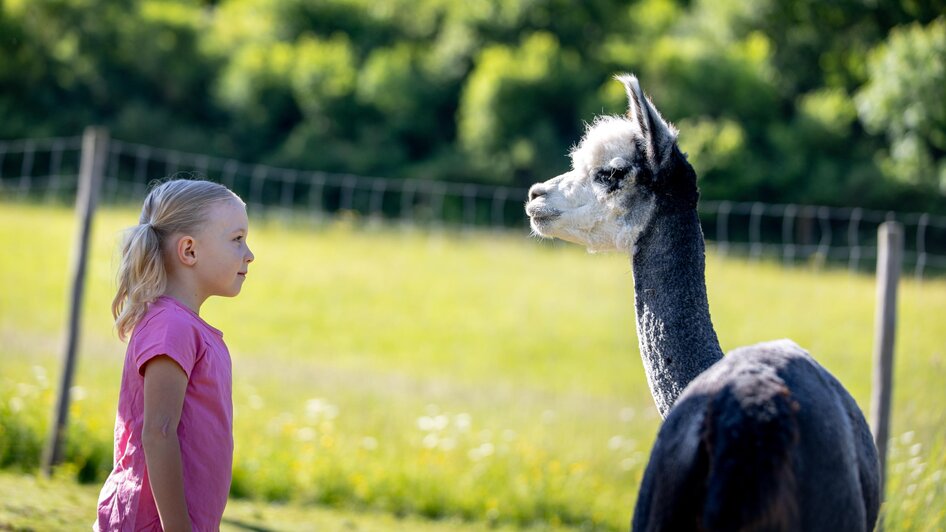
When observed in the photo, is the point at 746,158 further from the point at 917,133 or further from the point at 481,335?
the point at 481,335

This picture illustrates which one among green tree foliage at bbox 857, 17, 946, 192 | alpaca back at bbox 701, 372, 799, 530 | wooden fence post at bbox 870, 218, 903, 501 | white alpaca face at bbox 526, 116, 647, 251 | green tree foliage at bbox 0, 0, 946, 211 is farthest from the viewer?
green tree foliage at bbox 0, 0, 946, 211

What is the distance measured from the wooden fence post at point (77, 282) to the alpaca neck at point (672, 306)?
428 cm

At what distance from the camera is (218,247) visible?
117 inches

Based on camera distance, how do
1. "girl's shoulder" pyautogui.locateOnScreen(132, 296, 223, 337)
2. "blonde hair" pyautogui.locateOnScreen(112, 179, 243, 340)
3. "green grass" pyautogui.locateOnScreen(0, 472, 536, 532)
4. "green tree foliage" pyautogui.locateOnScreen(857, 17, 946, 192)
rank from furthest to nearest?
"green tree foliage" pyautogui.locateOnScreen(857, 17, 946, 192)
"green grass" pyautogui.locateOnScreen(0, 472, 536, 532)
"blonde hair" pyautogui.locateOnScreen(112, 179, 243, 340)
"girl's shoulder" pyautogui.locateOnScreen(132, 296, 223, 337)

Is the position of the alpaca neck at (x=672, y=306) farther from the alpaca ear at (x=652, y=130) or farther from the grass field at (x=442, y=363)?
the grass field at (x=442, y=363)

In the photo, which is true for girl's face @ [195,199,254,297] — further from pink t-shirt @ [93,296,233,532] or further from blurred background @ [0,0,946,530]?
blurred background @ [0,0,946,530]

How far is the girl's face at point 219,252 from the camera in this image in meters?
2.96

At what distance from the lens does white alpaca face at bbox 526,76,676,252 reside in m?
3.38

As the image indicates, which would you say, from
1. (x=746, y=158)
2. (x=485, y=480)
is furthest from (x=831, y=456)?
(x=746, y=158)

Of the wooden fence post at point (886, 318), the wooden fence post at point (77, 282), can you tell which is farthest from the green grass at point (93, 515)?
the wooden fence post at point (886, 318)

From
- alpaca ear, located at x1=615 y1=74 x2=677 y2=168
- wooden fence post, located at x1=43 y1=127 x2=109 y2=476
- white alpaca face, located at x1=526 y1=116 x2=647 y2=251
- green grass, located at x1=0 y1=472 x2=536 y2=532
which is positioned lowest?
green grass, located at x1=0 y1=472 x2=536 y2=532

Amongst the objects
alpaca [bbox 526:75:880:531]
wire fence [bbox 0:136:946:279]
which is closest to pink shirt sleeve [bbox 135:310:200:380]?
alpaca [bbox 526:75:880:531]

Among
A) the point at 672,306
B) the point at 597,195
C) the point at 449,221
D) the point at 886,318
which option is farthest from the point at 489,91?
the point at 672,306

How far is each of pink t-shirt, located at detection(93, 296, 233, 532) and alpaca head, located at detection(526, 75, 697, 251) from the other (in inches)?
50.8
